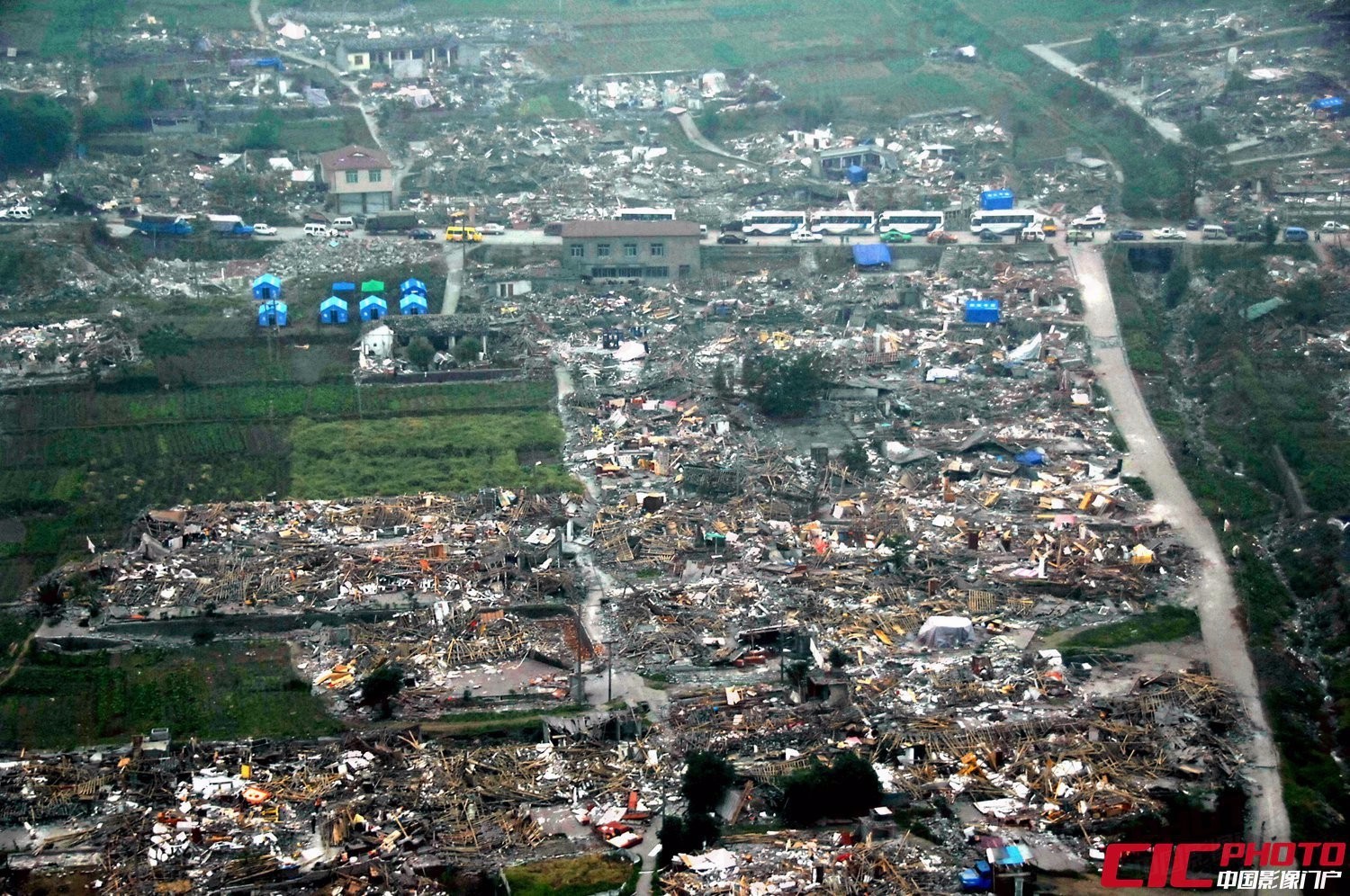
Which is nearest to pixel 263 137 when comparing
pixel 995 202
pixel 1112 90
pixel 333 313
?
pixel 333 313

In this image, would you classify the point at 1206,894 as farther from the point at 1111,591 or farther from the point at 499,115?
the point at 499,115

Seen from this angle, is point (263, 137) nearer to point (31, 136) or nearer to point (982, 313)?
point (31, 136)

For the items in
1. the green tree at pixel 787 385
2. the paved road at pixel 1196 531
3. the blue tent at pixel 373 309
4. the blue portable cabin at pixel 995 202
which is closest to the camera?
the paved road at pixel 1196 531

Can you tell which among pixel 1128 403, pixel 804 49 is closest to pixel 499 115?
pixel 804 49

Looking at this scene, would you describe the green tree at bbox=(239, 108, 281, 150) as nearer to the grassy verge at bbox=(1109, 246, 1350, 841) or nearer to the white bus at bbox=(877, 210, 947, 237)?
the white bus at bbox=(877, 210, 947, 237)

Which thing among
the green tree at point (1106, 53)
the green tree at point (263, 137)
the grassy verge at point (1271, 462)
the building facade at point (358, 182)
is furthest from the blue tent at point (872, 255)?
the green tree at point (263, 137)

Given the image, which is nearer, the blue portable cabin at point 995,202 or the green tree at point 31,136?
the blue portable cabin at point 995,202

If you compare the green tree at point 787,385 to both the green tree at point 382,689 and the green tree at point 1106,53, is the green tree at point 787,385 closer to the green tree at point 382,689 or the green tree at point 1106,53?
the green tree at point 382,689
